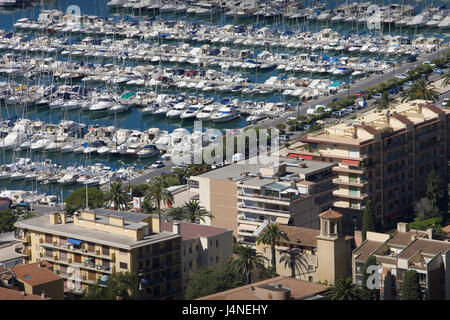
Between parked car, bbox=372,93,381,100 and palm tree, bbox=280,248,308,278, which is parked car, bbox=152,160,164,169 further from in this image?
palm tree, bbox=280,248,308,278

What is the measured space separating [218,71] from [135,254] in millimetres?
71070

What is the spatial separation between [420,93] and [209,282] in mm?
45771

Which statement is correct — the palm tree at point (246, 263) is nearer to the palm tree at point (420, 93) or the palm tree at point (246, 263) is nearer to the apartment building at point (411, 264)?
the apartment building at point (411, 264)

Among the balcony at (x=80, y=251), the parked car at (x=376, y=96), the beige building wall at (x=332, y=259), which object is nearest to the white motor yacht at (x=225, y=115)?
the parked car at (x=376, y=96)

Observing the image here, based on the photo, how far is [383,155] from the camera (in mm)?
87375

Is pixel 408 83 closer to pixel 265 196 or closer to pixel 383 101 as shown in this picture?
pixel 383 101

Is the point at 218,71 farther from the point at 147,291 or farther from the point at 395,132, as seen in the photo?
the point at 147,291

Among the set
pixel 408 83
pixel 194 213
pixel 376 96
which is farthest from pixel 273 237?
pixel 408 83

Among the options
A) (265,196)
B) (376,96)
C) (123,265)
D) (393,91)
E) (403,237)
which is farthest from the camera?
(393,91)

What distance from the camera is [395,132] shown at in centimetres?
8825

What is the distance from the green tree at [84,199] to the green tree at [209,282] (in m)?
18.8

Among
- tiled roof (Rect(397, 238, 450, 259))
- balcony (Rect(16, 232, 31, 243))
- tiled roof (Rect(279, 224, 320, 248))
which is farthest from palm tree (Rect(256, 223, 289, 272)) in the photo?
balcony (Rect(16, 232, 31, 243))
